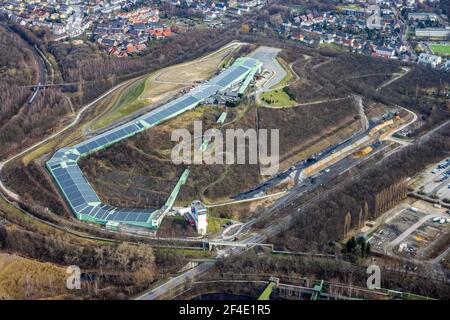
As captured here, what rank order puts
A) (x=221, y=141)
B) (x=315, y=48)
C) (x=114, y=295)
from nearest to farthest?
(x=114, y=295)
(x=221, y=141)
(x=315, y=48)

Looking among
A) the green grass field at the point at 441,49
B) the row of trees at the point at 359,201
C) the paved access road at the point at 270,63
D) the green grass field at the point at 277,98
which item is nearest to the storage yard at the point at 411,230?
the row of trees at the point at 359,201

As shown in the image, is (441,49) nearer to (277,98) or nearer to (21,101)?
(277,98)

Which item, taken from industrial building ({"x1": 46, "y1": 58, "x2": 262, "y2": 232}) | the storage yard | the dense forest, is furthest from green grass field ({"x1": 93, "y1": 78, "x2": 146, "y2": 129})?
the storage yard

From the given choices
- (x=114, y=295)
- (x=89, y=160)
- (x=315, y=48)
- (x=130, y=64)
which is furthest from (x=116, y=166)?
(x=315, y=48)

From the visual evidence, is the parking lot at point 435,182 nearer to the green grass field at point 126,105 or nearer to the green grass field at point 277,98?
the green grass field at point 277,98

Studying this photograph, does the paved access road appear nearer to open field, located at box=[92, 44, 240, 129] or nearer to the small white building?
open field, located at box=[92, 44, 240, 129]

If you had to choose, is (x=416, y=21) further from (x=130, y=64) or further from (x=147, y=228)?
(x=147, y=228)

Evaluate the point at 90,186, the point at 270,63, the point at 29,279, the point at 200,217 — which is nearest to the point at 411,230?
the point at 200,217
